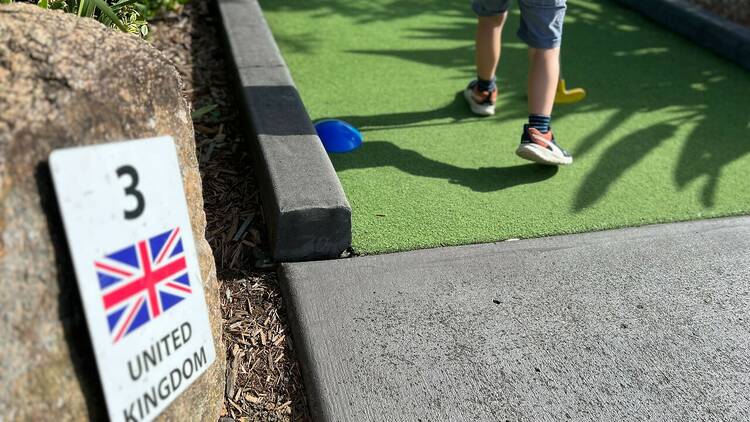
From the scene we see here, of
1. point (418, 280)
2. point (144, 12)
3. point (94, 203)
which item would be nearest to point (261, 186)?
point (418, 280)

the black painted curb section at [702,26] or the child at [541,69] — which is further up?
the child at [541,69]

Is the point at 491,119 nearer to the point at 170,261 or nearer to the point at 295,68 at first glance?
the point at 295,68

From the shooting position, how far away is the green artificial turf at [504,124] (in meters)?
3.48

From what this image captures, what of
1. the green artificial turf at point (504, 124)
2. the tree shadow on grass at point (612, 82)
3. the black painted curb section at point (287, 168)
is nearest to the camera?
the black painted curb section at point (287, 168)

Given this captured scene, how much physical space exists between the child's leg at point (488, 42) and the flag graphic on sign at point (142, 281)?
2.85 m

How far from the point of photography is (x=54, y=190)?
1.57 metres

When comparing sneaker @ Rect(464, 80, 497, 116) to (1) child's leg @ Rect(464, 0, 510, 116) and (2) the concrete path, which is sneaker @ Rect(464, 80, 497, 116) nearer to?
(1) child's leg @ Rect(464, 0, 510, 116)

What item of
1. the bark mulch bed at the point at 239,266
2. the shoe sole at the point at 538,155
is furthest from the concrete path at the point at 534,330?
the shoe sole at the point at 538,155

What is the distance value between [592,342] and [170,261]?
153cm

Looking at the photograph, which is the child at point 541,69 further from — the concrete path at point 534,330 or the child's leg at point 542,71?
the concrete path at point 534,330

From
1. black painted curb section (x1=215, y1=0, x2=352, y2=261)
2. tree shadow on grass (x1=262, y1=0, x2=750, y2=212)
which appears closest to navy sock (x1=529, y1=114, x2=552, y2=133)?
tree shadow on grass (x1=262, y1=0, x2=750, y2=212)

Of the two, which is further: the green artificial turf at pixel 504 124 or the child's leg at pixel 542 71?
the child's leg at pixel 542 71

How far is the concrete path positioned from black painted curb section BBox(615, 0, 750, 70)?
2826mm

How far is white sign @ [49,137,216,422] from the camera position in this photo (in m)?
1.59
